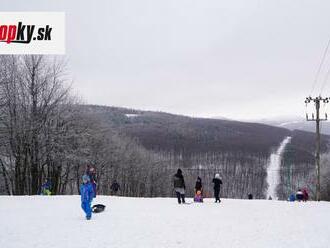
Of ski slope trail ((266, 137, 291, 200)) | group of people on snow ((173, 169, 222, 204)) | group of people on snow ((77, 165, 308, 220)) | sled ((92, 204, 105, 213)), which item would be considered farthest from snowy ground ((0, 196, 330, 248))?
ski slope trail ((266, 137, 291, 200))

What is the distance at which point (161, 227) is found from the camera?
57.1ft

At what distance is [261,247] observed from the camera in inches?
534

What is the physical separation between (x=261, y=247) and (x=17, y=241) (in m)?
7.64

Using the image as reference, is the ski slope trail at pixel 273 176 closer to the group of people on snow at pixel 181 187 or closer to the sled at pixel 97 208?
the group of people on snow at pixel 181 187

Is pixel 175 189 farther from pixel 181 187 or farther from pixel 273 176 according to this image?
pixel 273 176

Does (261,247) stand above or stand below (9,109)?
below

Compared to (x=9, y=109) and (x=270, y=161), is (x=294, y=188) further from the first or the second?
(x=9, y=109)

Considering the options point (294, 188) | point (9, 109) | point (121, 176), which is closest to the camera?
point (9, 109)

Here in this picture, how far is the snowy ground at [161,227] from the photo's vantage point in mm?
14359

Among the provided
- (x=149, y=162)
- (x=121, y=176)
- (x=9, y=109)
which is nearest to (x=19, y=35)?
(x=9, y=109)

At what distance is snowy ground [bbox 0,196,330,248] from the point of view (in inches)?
565

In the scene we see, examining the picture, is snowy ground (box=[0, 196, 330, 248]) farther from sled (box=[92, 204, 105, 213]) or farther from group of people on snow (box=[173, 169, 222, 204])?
group of people on snow (box=[173, 169, 222, 204])

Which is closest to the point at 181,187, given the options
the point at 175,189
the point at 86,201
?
the point at 175,189

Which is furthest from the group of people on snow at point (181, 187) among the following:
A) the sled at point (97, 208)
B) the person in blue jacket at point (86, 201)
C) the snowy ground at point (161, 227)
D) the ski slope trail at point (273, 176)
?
the ski slope trail at point (273, 176)
